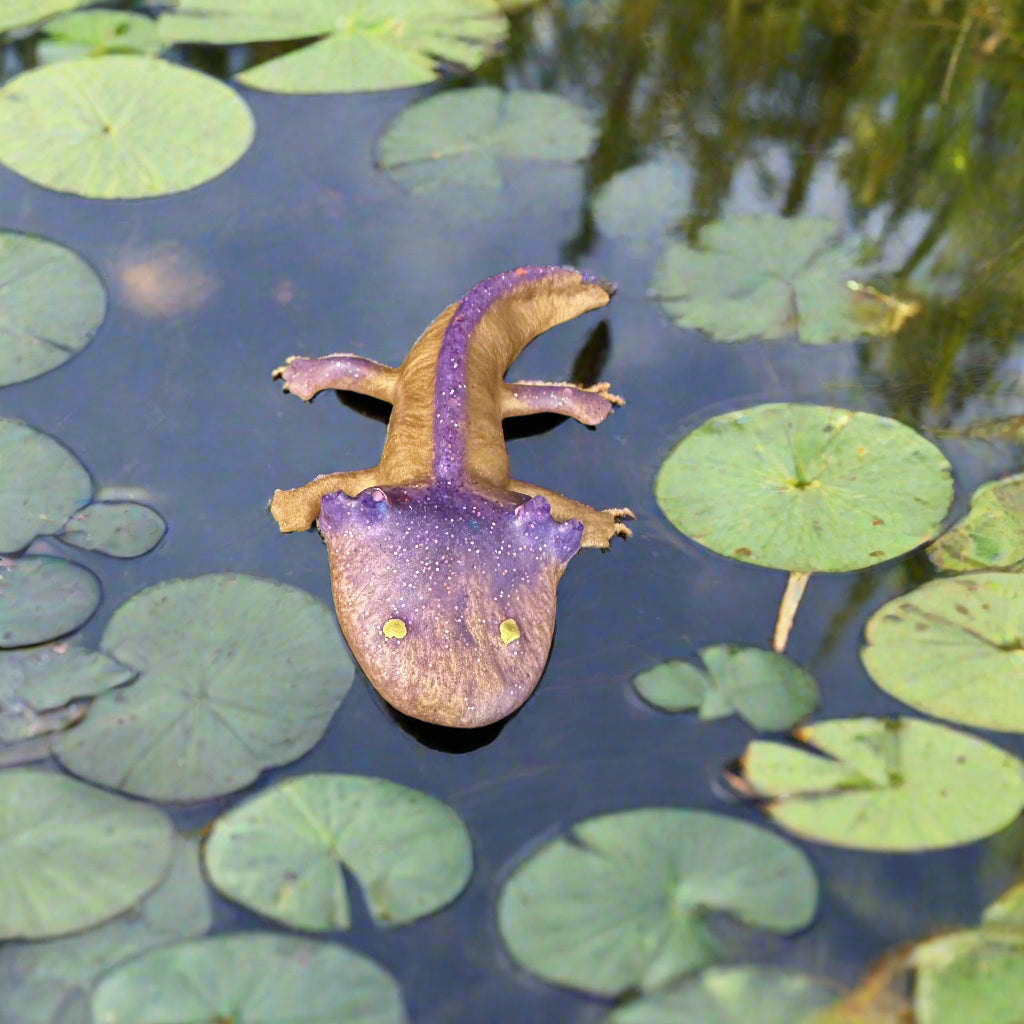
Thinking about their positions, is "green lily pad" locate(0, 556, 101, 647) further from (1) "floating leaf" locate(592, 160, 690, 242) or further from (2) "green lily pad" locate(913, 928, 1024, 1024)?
(1) "floating leaf" locate(592, 160, 690, 242)

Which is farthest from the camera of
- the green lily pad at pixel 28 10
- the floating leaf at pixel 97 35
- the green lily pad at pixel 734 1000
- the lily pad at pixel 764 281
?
the green lily pad at pixel 28 10

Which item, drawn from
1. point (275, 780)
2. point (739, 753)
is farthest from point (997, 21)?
point (275, 780)

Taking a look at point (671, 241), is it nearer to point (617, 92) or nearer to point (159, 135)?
point (617, 92)

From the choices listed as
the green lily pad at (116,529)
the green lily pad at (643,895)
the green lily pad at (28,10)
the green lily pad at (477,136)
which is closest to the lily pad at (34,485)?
the green lily pad at (116,529)

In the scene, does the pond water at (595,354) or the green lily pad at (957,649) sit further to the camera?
the green lily pad at (957,649)

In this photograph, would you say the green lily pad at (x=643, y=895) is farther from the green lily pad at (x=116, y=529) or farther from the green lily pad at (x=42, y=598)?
the green lily pad at (x=116, y=529)

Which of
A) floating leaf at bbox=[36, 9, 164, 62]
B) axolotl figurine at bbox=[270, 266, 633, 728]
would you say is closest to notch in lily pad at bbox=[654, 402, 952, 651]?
axolotl figurine at bbox=[270, 266, 633, 728]
